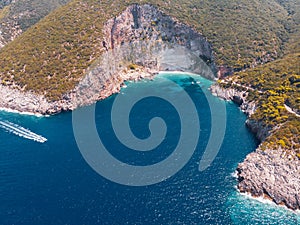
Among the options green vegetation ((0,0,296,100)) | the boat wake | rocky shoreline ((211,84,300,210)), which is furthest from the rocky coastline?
the boat wake

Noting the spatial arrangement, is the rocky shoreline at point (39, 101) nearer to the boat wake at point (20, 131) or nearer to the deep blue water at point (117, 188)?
the boat wake at point (20, 131)

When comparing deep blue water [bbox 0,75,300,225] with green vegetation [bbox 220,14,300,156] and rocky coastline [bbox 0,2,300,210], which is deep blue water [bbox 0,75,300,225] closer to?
rocky coastline [bbox 0,2,300,210]

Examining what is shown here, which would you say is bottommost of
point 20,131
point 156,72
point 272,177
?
point 156,72

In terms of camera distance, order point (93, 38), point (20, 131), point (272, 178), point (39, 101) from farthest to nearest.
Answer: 1. point (93, 38)
2. point (39, 101)
3. point (20, 131)
4. point (272, 178)

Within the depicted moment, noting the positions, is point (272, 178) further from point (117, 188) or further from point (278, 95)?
point (278, 95)

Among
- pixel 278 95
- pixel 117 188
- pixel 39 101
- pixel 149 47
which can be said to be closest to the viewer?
pixel 117 188

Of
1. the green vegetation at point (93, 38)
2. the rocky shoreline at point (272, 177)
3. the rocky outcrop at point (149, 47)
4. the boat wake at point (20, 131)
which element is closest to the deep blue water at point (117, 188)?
the boat wake at point (20, 131)

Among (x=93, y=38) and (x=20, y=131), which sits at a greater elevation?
(x=93, y=38)

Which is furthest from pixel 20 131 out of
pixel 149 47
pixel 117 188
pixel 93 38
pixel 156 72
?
pixel 149 47
